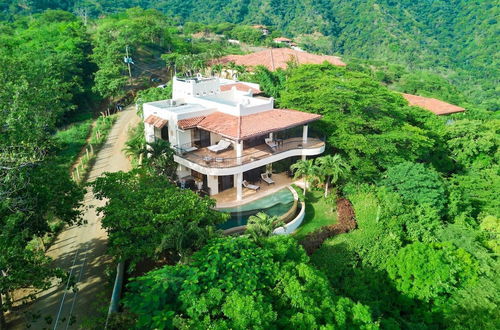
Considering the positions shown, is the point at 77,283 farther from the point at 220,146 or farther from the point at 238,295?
the point at 220,146

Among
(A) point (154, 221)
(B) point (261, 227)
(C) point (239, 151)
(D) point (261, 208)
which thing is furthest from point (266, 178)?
(A) point (154, 221)

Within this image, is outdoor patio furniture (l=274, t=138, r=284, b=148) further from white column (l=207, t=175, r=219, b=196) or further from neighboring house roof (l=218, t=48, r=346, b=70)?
neighboring house roof (l=218, t=48, r=346, b=70)

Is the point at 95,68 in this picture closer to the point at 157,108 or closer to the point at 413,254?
the point at 157,108

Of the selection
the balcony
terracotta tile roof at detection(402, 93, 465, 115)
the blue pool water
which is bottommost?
terracotta tile roof at detection(402, 93, 465, 115)

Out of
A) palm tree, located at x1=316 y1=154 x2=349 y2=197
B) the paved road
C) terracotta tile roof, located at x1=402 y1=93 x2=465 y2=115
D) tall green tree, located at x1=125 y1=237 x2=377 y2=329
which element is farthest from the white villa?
terracotta tile roof, located at x1=402 y1=93 x2=465 y2=115

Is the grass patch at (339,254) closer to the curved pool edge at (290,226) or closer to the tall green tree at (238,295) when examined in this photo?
the curved pool edge at (290,226)

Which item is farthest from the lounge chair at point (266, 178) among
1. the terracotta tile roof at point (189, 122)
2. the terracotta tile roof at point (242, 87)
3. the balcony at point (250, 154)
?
the terracotta tile roof at point (242, 87)
